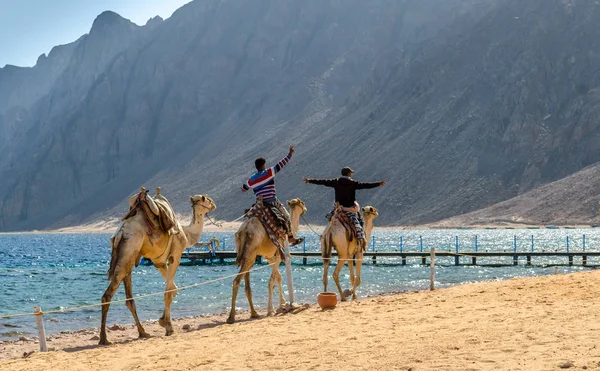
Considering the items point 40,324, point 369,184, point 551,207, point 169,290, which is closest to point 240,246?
point 169,290

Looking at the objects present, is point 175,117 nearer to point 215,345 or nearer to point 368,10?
point 368,10

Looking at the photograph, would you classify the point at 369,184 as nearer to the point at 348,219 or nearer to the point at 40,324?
the point at 348,219

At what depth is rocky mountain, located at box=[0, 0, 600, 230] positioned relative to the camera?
407 feet

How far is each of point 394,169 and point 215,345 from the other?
117 meters

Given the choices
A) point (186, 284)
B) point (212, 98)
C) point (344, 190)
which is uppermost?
point (212, 98)

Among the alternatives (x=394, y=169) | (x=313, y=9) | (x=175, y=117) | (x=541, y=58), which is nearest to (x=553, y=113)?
(x=541, y=58)

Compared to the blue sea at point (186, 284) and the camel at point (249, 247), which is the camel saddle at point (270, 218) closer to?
the camel at point (249, 247)

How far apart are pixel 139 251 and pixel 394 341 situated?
17.4ft

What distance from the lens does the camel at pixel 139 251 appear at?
13195 mm

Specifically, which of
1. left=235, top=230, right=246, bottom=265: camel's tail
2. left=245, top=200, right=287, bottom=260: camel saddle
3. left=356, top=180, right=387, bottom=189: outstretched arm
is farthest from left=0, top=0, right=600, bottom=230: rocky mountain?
left=235, top=230, right=246, bottom=265: camel's tail

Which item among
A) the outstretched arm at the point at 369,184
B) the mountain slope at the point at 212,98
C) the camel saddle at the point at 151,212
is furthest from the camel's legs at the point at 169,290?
the mountain slope at the point at 212,98

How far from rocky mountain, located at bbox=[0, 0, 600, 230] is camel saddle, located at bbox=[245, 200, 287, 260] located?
→ 102 m

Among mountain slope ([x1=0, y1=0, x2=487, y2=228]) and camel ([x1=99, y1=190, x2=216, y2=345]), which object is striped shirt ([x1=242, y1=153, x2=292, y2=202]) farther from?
mountain slope ([x1=0, y1=0, x2=487, y2=228])

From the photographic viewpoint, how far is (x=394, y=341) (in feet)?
34.4
